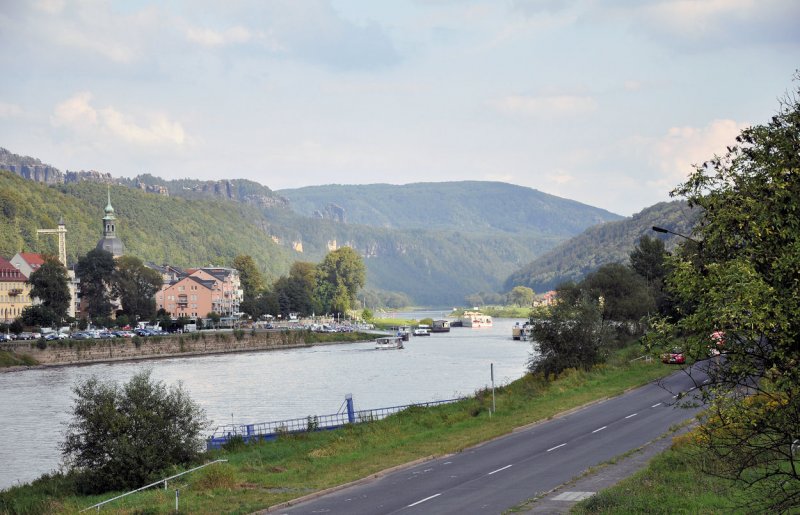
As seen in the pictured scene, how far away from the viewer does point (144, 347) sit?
462 feet

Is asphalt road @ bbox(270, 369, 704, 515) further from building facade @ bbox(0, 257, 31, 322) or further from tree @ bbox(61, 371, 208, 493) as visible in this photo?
building facade @ bbox(0, 257, 31, 322)

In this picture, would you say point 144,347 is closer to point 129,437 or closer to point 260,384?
point 260,384

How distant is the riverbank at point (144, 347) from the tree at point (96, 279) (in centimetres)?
2806

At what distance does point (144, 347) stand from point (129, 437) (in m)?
106

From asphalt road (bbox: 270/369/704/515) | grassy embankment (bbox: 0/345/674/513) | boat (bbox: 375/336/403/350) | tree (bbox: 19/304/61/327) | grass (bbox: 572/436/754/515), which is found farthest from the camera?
boat (bbox: 375/336/403/350)

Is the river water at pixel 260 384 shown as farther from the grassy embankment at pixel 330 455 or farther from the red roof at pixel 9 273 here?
the red roof at pixel 9 273

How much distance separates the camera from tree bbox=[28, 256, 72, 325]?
15450cm

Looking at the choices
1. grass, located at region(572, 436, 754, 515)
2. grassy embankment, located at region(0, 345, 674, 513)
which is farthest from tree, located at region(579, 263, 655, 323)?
grass, located at region(572, 436, 754, 515)

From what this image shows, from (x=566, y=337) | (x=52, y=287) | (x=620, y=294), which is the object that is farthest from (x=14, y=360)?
(x=566, y=337)

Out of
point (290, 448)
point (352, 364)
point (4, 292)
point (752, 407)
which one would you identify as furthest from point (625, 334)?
point (4, 292)

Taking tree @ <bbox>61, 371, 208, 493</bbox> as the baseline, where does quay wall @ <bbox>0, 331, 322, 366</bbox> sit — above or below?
above

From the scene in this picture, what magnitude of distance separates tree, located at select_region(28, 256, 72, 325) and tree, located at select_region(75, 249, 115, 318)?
18165 mm

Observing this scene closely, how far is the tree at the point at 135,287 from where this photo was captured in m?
182

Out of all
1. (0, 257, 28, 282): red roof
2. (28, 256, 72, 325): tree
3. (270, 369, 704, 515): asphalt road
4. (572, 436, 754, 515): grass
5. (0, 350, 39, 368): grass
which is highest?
(0, 257, 28, 282): red roof
